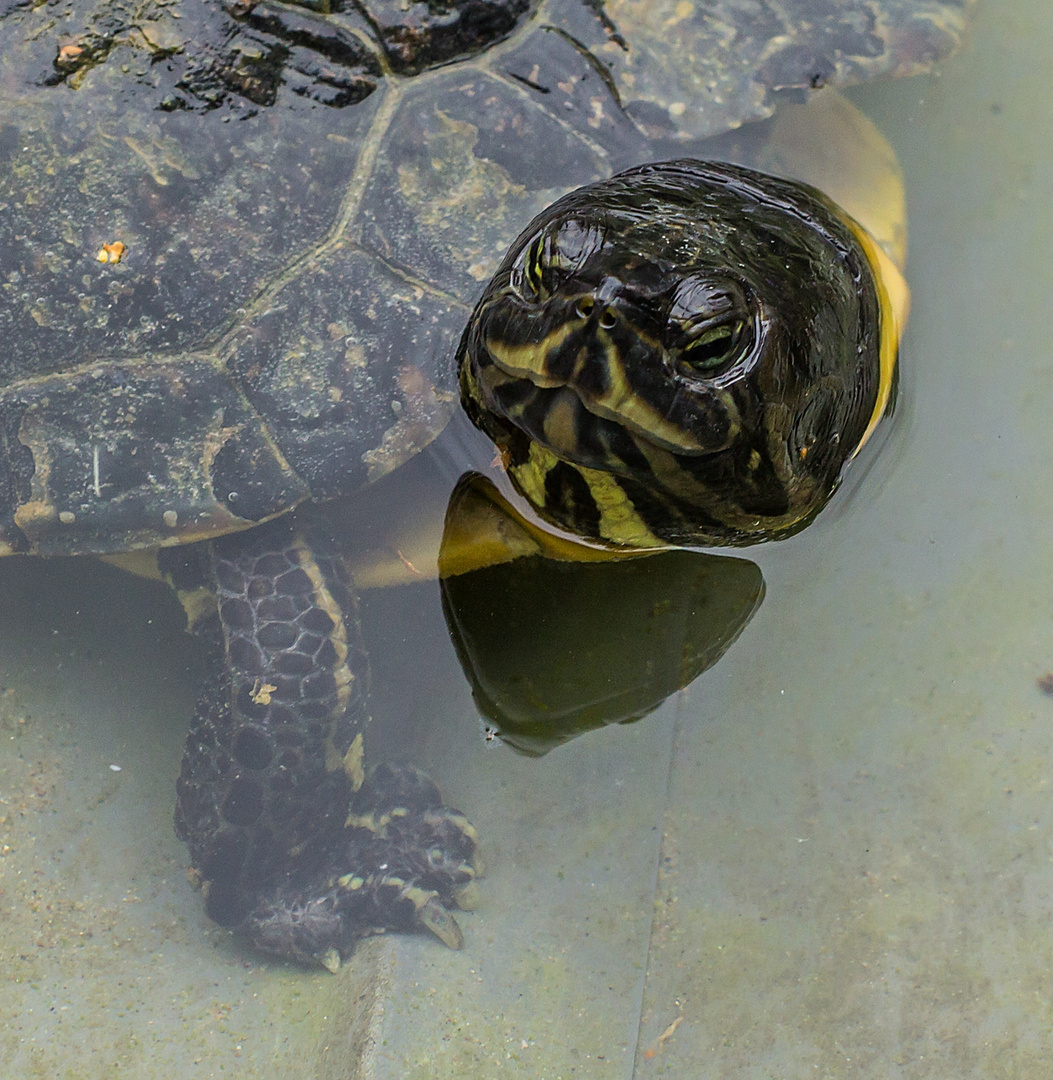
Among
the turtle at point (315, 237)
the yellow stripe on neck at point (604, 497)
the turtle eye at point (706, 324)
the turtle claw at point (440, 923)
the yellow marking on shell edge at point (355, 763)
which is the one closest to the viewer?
the turtle eye at point (706, 324)

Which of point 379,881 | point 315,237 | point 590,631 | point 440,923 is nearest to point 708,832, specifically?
point 590,631

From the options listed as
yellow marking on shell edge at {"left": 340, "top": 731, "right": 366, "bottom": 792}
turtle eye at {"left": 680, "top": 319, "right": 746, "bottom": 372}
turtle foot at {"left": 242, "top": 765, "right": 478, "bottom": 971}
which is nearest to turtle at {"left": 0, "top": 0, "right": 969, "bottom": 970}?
turtle foot at {"left": 242, "top": 765, "right": 478, "bottom": 971}

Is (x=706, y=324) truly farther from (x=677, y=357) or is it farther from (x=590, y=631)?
(x=590, y=631)

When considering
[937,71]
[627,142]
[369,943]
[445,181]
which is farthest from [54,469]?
[937,71]

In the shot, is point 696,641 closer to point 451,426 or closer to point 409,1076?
point 451,426

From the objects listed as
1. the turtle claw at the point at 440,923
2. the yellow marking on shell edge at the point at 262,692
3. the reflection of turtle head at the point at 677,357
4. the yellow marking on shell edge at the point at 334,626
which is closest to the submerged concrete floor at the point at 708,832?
the turtle claw at the point at 440,923

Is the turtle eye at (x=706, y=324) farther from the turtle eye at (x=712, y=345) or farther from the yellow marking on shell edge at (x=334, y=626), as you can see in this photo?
the yellow marking on shell edge at (x=334, y=626)
